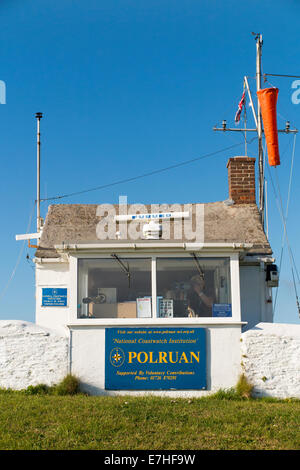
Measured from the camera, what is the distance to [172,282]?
13023 mm

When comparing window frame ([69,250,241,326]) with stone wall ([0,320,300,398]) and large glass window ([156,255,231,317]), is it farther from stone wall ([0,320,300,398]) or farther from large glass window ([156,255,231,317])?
stone wall ([0,320,300,398])

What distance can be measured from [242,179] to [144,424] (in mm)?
9348

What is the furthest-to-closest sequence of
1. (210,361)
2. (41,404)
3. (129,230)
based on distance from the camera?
1. (129,230)
2. (210,361)
3. (41,404)

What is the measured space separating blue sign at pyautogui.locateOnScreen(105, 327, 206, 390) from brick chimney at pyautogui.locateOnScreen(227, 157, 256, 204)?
233 inches

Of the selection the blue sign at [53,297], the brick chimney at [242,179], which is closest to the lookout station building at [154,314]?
the blue sign at [53,297]

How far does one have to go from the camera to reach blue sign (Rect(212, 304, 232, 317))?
504 inches

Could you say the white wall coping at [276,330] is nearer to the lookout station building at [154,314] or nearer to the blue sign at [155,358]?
the lookout station building at [154,314]

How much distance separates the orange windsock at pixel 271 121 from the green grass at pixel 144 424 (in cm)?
817

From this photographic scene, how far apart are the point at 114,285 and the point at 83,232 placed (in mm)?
3782

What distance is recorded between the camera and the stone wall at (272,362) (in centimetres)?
1238

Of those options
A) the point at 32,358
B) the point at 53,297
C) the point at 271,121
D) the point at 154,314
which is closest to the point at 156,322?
the point at 154,314
